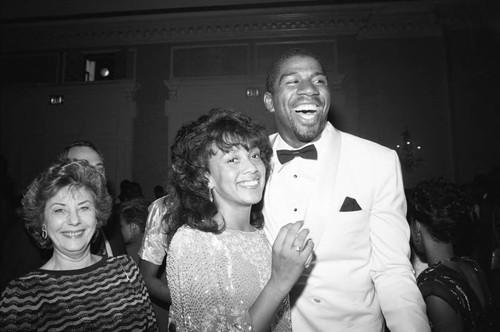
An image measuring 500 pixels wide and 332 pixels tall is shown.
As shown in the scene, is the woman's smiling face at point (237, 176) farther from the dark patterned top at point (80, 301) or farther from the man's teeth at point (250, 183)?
the dark patterned top at point (80, 301)

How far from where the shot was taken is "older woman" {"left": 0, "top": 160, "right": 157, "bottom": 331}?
5.03 ft

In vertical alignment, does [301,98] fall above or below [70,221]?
above

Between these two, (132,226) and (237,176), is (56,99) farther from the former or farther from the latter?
(237,176)

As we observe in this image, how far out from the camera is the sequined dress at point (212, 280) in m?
1.36

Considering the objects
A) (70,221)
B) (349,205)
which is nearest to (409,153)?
(349,205)

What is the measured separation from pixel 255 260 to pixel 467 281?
1097mm

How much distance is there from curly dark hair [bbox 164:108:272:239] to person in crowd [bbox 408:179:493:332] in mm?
1016

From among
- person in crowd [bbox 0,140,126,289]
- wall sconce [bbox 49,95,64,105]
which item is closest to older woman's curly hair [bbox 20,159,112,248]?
person in crowd [bbox 0,140,126,289]

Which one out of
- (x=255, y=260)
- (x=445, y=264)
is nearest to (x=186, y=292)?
(x=255, y=260)

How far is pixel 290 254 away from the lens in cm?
120

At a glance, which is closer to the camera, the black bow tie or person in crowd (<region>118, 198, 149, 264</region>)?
the black bow tie

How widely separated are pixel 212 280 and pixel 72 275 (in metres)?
0.77

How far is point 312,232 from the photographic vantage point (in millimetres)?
1681

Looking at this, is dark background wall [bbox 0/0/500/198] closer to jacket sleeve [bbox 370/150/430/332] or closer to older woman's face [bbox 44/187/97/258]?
jacket sleeve [bbox 370/150/430/332]
